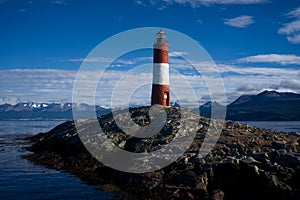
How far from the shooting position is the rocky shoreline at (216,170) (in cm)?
1878

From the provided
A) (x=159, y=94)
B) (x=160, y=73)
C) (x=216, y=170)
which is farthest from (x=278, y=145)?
(x=160, y=73)

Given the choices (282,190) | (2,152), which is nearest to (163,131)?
(282,190)

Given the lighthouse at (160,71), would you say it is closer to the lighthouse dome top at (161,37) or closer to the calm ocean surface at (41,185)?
the lighthouse dome top at (161,37)

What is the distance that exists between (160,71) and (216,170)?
17933mm

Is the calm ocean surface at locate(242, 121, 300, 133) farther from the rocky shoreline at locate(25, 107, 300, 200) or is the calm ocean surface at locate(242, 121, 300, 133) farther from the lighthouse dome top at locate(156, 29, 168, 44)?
the rocky shoreline at locate(25, 107, 300, 200)

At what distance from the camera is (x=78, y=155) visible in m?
29.0

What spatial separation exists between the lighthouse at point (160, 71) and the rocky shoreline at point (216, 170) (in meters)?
8.00

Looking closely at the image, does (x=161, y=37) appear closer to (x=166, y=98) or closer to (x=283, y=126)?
(x=166, y=98)

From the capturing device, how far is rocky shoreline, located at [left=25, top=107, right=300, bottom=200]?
18781 mm

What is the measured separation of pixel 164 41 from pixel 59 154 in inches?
633

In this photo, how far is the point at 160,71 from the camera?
36.1 meters

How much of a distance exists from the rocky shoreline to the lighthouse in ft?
26.2

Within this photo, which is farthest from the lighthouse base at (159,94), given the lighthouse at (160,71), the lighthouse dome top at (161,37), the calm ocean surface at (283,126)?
the calm ocean surface at (283,126)

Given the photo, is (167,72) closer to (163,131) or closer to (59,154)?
(163,131)
